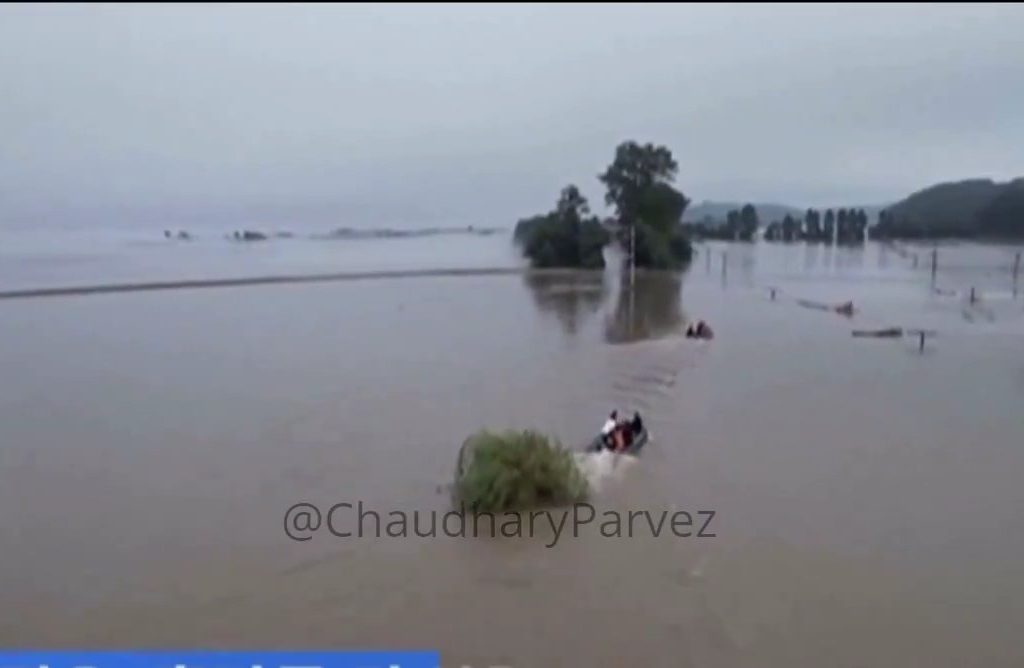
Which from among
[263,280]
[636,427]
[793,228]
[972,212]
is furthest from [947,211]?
[793,228]

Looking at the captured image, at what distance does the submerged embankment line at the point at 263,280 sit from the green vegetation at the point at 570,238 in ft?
4.06

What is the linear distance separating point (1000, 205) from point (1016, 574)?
627 inches

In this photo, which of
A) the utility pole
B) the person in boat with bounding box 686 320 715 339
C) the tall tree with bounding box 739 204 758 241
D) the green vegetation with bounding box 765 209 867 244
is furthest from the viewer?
the tall tree with bounding box 739 204 758 241

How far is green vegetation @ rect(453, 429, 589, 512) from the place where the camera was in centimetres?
885

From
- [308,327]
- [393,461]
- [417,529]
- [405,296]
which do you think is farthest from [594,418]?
[405,296]

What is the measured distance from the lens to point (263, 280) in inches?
1651

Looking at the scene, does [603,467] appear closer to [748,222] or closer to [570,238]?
[570,238]

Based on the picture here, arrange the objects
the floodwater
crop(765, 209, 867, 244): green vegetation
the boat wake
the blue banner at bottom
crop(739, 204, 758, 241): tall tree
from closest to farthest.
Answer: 1. the blue banner at bottom
2. the floodwater
3. the boat wake
4. crop(765, 209, 867, 244): green vegetation
5. crop(739, 204, 758, 241): tall tree

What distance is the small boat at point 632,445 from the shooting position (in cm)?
1095

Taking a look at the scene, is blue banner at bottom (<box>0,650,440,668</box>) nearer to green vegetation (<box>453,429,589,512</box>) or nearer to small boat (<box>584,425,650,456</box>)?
green vegetation (<box>453,429,589,512</box>)

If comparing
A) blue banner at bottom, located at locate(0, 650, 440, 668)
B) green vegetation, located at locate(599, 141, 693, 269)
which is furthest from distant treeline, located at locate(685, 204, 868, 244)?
blue banner at bottom, located at locate(0, 650, 440, 668)

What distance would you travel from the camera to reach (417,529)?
8695 mm

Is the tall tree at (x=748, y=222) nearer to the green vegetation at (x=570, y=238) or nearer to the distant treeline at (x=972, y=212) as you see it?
the green vegetation at (x=570, y=238)

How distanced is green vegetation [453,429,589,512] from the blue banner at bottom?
2.51 metres
